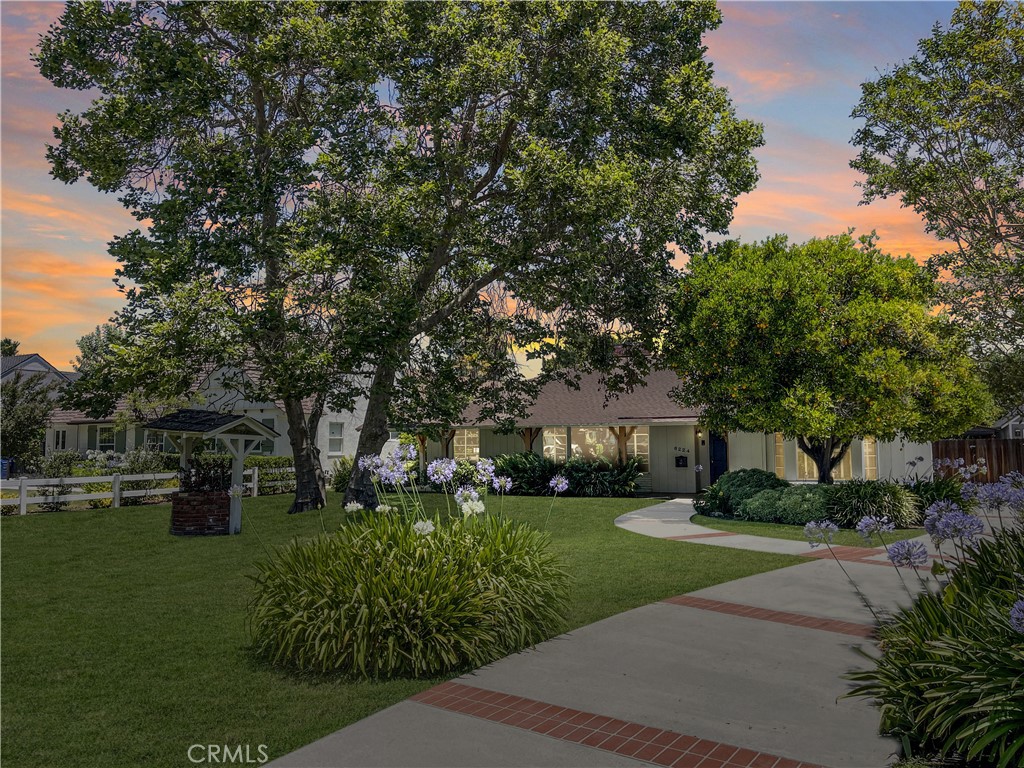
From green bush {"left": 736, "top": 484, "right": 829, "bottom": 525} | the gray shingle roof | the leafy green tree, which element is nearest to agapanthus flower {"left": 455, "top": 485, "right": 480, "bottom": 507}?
green bush {"left": 736, "top": 484, "right": 829, "bottom": 525}

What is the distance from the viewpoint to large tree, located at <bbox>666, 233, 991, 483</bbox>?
63.6 feet

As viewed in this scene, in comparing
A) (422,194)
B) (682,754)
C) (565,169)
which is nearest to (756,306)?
(565,169)

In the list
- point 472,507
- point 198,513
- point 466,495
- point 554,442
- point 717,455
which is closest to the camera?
point 472,507

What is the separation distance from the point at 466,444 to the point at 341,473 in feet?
21.3

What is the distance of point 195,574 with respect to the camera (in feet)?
42.7

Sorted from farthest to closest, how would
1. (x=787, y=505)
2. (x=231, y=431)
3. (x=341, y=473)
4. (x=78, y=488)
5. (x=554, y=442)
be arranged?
(x=554, y=442) → (x=341, y=473) → (x=78, y=488) → (x=787, y=505) → (x=231, y=431)

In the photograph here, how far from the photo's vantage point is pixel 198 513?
18.2 m

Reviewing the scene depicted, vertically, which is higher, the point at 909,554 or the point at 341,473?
the point at 909,554

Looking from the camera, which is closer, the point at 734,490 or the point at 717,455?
the point at 734,490

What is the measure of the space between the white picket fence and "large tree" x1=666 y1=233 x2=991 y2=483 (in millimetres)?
14680

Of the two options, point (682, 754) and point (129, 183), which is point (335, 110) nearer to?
point (129, 183)

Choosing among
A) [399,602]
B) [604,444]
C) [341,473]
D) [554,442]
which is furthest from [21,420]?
[399,602]

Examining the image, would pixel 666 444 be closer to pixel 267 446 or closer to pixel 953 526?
pixel 267 446

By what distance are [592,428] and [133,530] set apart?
18361mm
